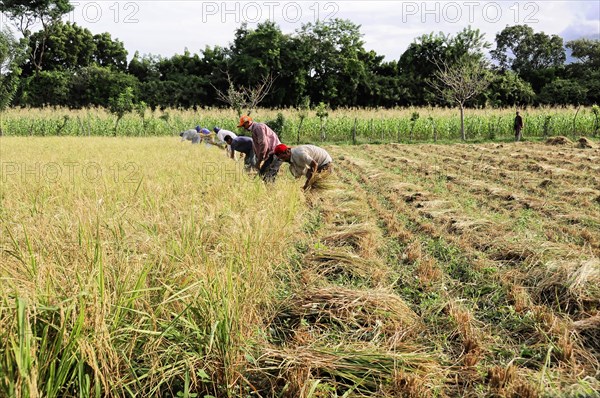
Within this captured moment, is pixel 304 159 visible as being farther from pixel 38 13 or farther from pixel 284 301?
pixel 38 13

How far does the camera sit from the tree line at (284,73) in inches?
1115

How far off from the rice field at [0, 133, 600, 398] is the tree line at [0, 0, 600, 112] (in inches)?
986

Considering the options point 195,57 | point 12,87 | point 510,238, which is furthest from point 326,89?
point 510,238

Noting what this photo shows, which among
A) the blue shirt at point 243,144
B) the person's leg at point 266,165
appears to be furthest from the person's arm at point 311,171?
the blue shirt at point 243,144

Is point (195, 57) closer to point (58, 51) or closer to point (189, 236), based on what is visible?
point (58, 51)

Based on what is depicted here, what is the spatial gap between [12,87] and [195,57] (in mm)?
13575

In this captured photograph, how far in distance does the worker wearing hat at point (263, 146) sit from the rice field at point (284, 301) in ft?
4.18

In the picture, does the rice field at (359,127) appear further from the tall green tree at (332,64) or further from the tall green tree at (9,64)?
the tall green tree at (332,64)

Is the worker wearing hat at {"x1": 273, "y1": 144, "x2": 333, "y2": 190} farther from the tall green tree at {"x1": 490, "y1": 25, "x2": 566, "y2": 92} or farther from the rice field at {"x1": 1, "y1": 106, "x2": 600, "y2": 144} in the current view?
the tall green tree at {"x1": 490, "y1": 25, "x2": 566, "y2": 92}

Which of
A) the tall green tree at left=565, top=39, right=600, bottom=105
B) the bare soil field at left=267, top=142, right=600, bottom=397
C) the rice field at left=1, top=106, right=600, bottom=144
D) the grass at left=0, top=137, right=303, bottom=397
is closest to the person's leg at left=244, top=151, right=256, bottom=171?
the bare soil field at left=267, top=142, right=600, bottom=397

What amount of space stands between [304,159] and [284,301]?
3.41m

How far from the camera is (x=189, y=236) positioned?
9.52ft

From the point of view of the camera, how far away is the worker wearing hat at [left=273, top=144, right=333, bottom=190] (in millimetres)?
5848

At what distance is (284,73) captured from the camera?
29.8 m
